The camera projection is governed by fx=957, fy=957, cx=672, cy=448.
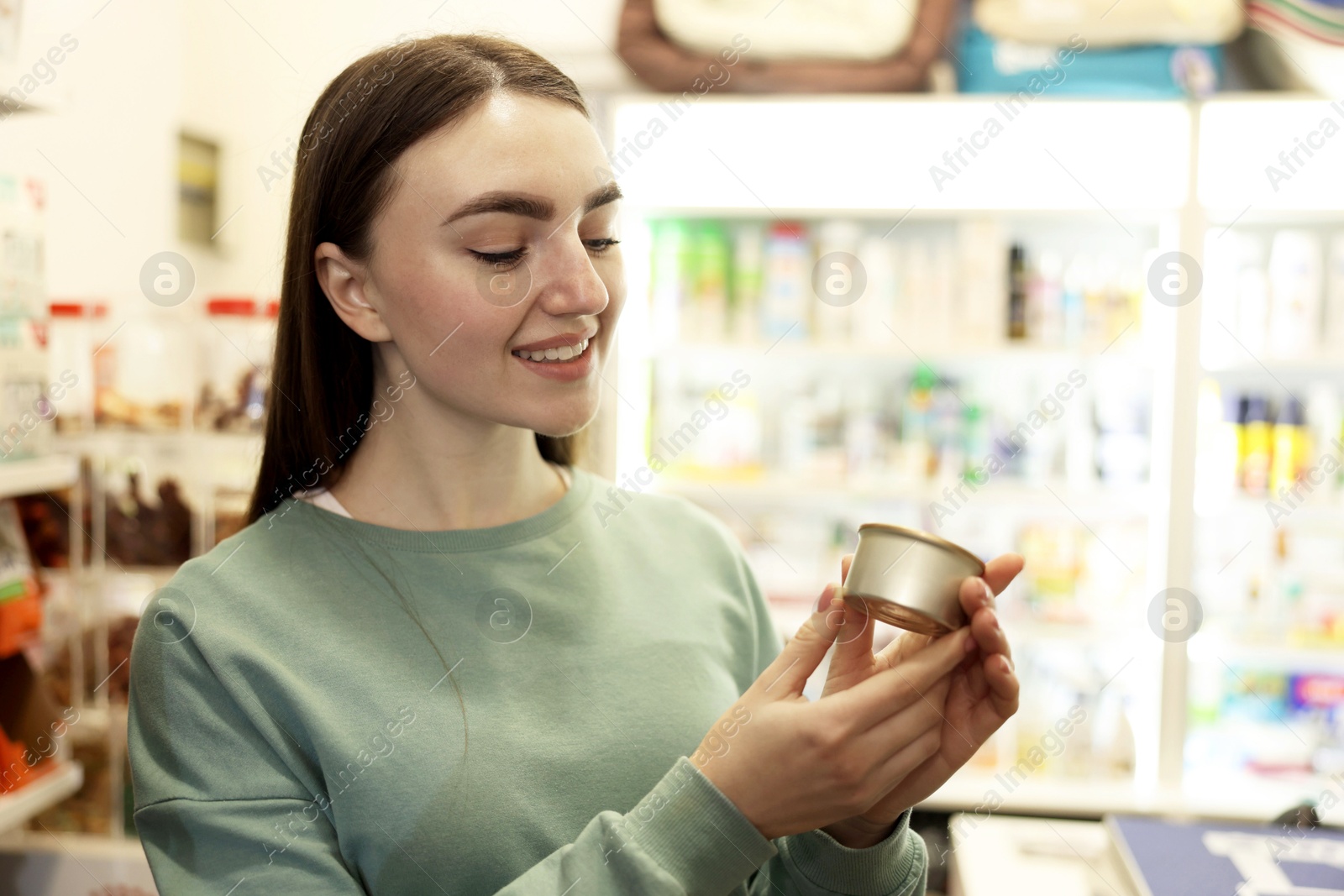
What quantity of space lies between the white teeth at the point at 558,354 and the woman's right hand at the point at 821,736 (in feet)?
1.13

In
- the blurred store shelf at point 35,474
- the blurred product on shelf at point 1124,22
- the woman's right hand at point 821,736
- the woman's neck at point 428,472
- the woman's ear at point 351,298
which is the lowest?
the woman's right hand at point 821,736

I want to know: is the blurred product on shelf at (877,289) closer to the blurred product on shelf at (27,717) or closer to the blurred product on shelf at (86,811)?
the blurred product on shelf at (27,717)

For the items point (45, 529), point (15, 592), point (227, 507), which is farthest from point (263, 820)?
point (227, 507)

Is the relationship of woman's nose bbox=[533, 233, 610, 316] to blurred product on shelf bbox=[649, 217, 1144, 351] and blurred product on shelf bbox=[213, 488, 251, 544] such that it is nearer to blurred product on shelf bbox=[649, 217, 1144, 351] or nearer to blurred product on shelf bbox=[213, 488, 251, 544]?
blurred product on shelf bbox=[213, 488, 251, 544]

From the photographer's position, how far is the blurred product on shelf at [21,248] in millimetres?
1647

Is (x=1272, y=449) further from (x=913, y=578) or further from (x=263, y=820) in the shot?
(x=263, y=820)

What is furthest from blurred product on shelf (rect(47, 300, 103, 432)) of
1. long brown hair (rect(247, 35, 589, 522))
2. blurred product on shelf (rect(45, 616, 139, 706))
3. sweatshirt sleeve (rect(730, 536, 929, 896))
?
sweatshirt sleeve (rect(730, 536, 929, 896))

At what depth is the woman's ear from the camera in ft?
3.17

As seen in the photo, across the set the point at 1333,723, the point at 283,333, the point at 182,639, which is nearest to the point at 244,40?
the point at 283,333

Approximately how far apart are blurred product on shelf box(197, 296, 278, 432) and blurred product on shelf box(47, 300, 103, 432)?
24 centimetres

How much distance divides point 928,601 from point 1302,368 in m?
2.59

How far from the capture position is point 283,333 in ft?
3.43

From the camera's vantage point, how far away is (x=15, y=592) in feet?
5.51

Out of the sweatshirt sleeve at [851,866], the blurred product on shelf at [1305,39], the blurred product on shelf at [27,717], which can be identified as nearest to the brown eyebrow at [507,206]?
the sweatshirt sleeve at [851,866]
